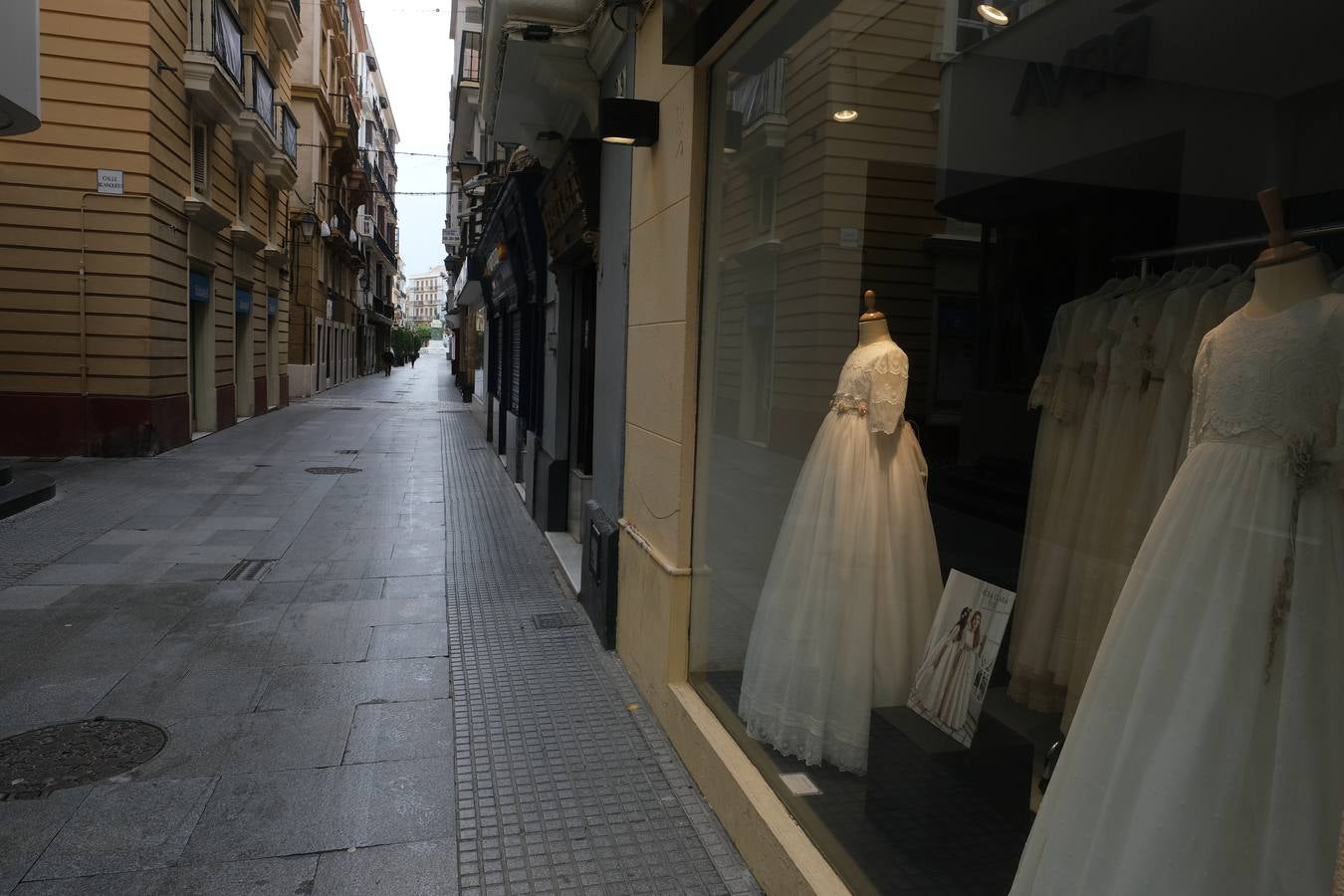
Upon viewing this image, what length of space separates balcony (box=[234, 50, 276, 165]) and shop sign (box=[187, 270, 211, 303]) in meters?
2.98

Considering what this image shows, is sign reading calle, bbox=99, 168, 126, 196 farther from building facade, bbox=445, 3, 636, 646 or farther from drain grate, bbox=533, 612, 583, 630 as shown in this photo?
drain grate, bbox=533, 612, 583, 630

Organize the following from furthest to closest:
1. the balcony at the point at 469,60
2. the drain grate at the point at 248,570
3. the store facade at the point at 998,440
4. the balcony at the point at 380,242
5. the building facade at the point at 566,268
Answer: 1. the balcony at the point at 380,242
2. the balcony at the point at 469,60
3. the drain grate at the point at 248,570
4. the building facade at the point at 566,268
5. the store facade at the point at 998,440

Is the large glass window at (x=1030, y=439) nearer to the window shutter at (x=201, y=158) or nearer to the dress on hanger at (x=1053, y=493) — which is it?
the dress on hanger at (x=1053, y=493)

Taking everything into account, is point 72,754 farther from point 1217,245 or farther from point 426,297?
point 426,297

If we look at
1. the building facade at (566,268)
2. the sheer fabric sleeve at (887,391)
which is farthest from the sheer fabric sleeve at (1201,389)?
the building facade at (566,268)

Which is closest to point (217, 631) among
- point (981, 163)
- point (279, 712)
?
point (279, 712)

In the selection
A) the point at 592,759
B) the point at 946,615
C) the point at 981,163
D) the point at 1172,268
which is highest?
the point at 981,163

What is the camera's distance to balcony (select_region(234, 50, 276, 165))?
17.1 metres

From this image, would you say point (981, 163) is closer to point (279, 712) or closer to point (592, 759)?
point (592, 759)

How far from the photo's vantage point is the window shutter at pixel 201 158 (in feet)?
51.4

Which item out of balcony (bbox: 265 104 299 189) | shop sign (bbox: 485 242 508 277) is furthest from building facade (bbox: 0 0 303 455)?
balcony (bbox: 265 104 299 189)

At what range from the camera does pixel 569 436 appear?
820cm

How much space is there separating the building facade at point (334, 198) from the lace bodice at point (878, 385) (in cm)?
2385

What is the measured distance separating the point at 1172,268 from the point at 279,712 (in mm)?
4045
